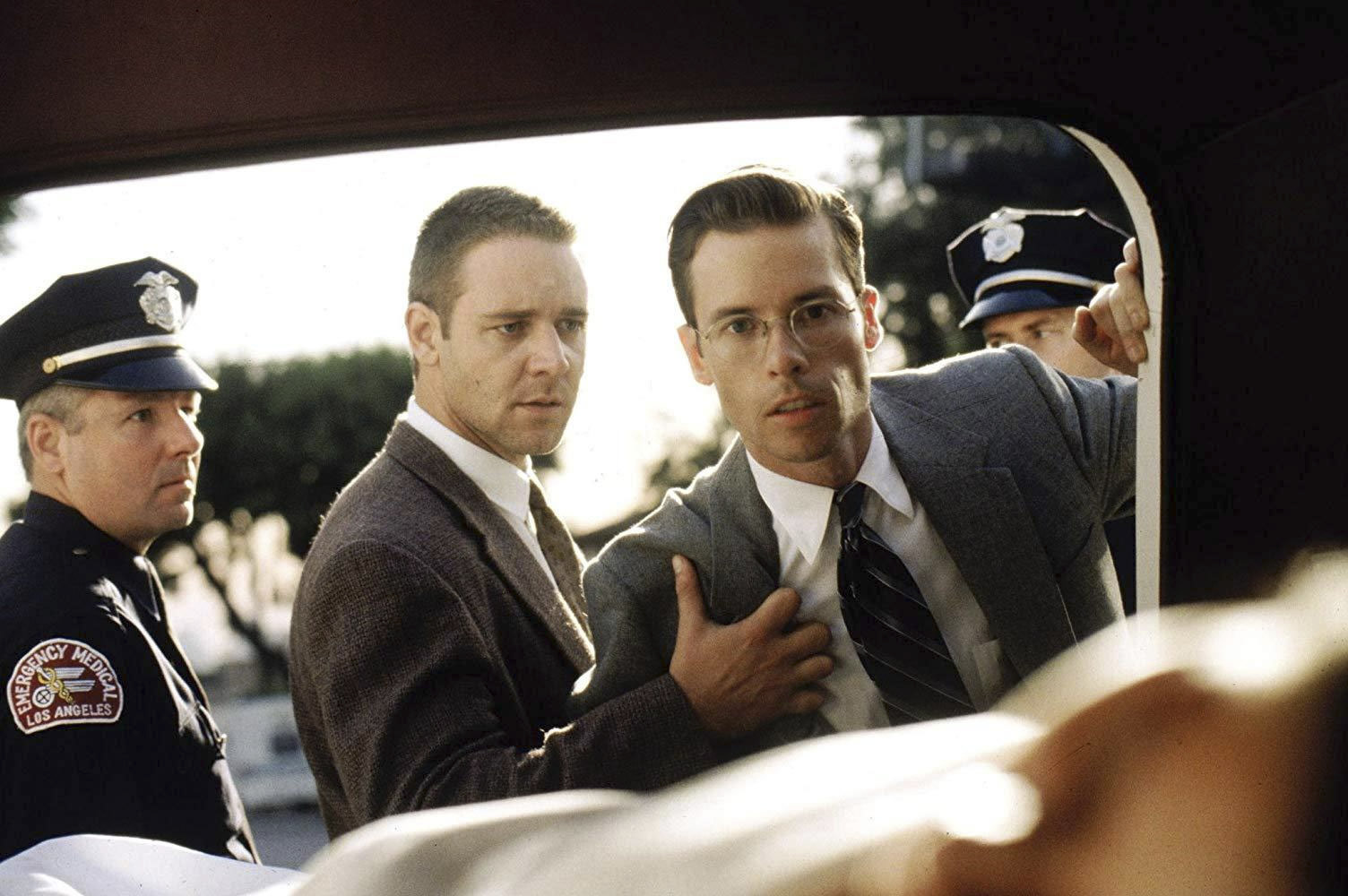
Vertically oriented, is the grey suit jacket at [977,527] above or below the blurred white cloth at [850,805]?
above

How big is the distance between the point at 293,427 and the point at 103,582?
15088 millimetres

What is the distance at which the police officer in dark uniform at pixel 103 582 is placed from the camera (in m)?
2.11

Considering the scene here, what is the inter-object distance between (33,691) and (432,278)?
824mm

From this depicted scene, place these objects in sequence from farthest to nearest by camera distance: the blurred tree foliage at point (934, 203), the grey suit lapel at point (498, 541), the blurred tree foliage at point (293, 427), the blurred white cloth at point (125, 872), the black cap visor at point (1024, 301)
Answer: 1. the blurred tree foliage at point (293, 427)
2. the blurred tree foliage at point (934, 203)
3. the black cap visor at point (1024, 301)
4. the grey suit lapel at point (498, 541)
5. the blurred white cloth at point (125, 872)

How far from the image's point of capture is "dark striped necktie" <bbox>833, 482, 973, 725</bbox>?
5.32 feet

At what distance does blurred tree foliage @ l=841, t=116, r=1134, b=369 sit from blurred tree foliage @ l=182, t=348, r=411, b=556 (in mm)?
8043

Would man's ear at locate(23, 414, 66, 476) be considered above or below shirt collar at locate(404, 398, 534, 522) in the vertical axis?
above

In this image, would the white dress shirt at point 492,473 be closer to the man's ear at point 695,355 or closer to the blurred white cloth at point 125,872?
the man's ear at point 695,355

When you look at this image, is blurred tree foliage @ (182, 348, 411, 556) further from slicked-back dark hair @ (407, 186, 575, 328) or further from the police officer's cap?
slicked-back dark hair @ (407, 186, 575, 328)

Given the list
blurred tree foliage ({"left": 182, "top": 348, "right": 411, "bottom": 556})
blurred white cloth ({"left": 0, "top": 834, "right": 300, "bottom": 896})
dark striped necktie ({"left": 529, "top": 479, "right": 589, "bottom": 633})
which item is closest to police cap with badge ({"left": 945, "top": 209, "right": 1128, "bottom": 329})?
dark striped necktie ({"left": 529, "top": 479, "right": 589, "bottom": 633})

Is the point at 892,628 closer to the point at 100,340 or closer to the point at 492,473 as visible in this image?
the point at 492,473

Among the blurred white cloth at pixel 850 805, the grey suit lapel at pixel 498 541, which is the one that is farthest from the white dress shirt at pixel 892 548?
the blurred white cloth at pixel 850 805

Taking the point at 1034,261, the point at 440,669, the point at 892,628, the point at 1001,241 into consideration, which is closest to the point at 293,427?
the point at 1001,241

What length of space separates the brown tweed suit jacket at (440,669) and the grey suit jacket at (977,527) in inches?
3.9
